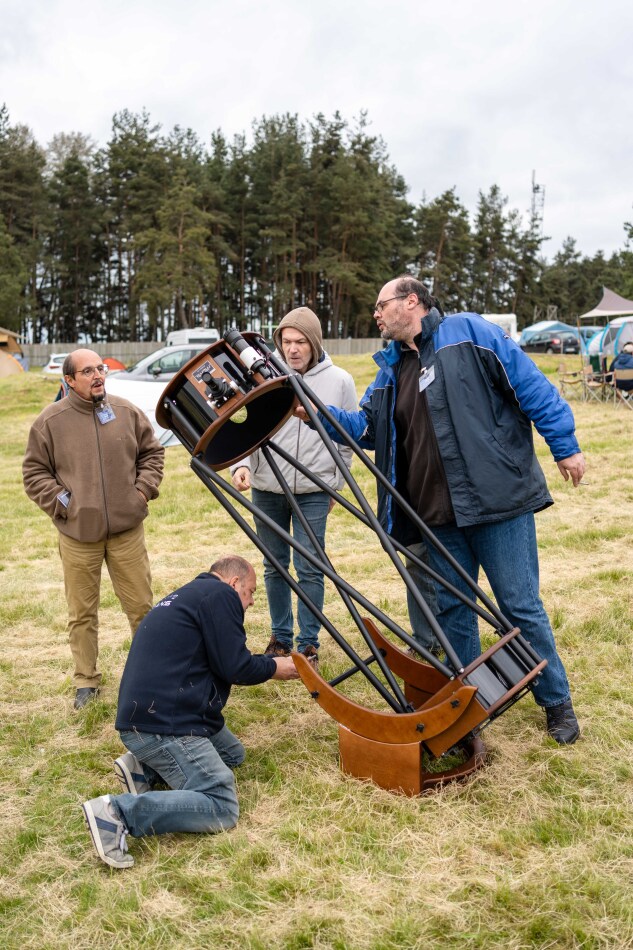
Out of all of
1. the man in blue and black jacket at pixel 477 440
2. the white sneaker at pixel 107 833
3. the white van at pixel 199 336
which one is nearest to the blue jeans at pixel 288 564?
the man in blue and black jacket at pixel 477 440

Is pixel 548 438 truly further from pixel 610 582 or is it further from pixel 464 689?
pixel 610 582

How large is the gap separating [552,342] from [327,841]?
37349mm

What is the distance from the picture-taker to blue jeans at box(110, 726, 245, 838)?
9.57 ft

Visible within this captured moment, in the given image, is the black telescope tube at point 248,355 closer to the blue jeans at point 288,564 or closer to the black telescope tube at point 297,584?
the black telescope tube at point 297,584

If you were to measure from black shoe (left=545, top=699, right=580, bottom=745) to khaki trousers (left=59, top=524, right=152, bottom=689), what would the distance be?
2142mm

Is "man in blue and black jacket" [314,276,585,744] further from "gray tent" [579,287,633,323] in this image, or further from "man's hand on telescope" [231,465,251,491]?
"gray tent" [579,287,633,323]

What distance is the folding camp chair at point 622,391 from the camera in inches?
587

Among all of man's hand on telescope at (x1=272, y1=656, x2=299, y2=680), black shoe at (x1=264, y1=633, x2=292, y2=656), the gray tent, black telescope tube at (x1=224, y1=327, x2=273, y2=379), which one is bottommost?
black shoe at (x1=264, y1=633, x2=292, y2=656)

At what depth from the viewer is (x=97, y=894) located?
2.70 metres

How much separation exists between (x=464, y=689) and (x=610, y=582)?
10.8 feet

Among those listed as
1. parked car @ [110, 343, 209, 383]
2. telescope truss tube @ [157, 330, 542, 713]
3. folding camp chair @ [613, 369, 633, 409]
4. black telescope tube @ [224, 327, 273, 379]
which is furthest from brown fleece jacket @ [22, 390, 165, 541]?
folding camp chair @ [613, 369, 633, 409]

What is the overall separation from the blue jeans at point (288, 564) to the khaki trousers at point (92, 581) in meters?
0.67

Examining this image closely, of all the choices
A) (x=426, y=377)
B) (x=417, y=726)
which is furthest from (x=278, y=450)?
(x=417, y=726)

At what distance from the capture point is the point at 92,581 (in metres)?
4.34
